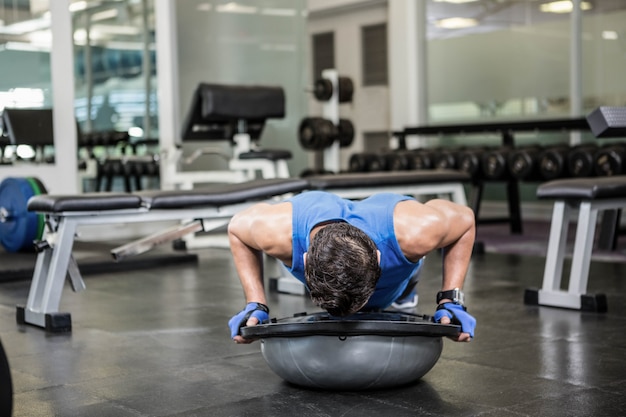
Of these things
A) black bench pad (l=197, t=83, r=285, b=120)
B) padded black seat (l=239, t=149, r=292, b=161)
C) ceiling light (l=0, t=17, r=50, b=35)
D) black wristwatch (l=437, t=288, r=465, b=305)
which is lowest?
black wristwatch (l=437, t=288, r=465, b=305)

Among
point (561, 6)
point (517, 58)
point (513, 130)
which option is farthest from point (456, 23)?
point (513, 130)

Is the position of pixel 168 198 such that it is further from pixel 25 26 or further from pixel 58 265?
pixel 25 26

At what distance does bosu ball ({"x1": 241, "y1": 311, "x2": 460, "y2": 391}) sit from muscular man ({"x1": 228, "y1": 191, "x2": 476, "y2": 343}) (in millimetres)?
69

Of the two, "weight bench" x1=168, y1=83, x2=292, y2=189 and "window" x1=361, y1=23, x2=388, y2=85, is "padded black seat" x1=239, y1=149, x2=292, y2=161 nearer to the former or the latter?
"weight bench" x1=168, y1=83, x2=292, y2=189

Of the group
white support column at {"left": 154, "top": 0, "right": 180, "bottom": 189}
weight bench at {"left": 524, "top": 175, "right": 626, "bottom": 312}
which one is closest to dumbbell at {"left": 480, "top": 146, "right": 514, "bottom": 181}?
white support column at {"left": 154, "top": 0, "right": 180, "bottom": 189}

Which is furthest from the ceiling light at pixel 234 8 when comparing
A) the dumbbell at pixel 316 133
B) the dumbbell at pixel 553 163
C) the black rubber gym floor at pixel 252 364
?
the black rubber gym floor at pixel 252 364

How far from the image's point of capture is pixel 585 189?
10.5ft

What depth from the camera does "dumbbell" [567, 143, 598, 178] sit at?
5.52m

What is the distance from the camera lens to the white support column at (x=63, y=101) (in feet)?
19.4

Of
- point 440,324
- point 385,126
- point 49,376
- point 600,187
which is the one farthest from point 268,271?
point 385,126

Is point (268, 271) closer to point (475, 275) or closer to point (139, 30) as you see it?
point (475, 275)

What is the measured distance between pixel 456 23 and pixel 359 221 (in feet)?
21.0

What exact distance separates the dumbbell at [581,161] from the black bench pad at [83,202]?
3289 millimetres

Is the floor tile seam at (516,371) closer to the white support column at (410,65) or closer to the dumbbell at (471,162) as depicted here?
the dumbbell at (471,162)
